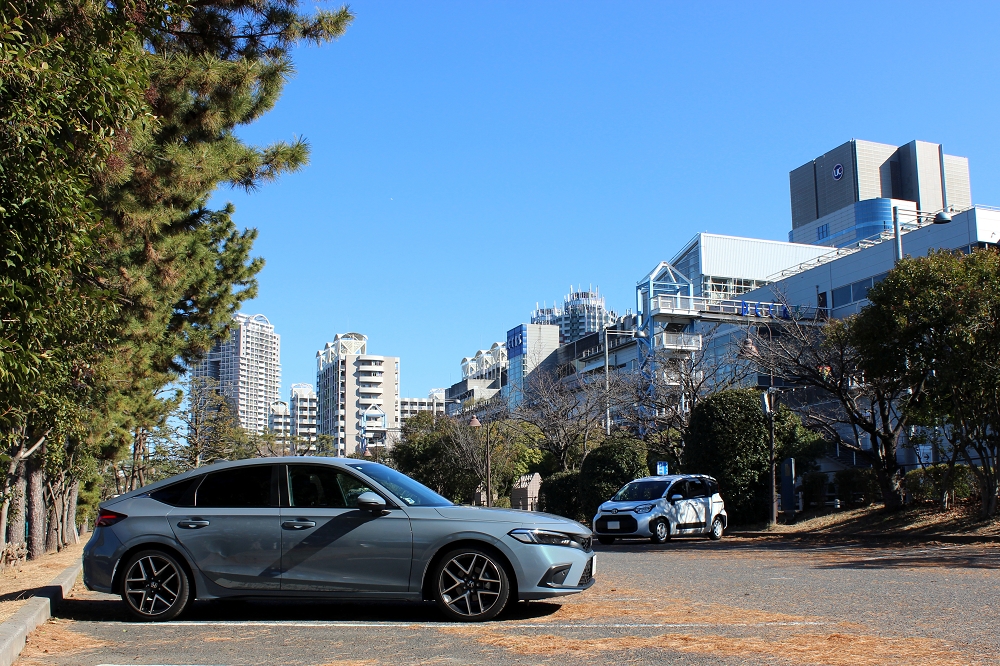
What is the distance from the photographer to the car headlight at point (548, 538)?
27.4 ft

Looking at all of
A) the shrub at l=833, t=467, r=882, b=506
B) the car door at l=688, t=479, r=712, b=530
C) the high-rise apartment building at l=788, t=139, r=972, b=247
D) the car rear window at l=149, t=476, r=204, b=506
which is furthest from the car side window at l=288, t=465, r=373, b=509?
the high-rise apartment building at l=788, t=139, r=972, b=247

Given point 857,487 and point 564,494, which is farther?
point 564,494

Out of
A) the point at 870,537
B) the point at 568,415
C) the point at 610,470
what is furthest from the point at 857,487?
the point at 568,415

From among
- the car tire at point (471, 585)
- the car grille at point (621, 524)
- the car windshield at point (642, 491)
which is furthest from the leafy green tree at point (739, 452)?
the car tire at point (471, 585)

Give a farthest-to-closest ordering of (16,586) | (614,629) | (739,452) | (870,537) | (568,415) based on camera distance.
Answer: (568,415), (739,452), (870,537), (16,586), (614,629)

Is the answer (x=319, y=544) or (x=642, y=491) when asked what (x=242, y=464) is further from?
(x=642, y=491)

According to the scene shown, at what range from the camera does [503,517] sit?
27.9 ft

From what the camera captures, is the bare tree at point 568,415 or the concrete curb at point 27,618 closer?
the concrete curb at point 27,618

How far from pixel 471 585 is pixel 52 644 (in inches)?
136

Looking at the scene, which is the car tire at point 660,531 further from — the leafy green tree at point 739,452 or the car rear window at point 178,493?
the car rear window at point 178,493

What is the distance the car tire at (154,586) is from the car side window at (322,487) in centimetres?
122

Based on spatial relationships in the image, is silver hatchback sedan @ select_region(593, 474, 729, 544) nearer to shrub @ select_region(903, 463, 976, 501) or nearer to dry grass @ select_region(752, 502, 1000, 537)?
dry grass @ select_region(752, 502, 1000, 537)

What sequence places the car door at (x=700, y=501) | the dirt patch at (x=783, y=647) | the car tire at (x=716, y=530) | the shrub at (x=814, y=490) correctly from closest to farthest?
A: the dirt patch at (x=783, y=647), the car door at (x=700, y=501), the car tire at (x=716, y=530), the shrub at (x=814, y=490)

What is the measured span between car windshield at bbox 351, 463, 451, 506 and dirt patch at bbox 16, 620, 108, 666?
269cm
